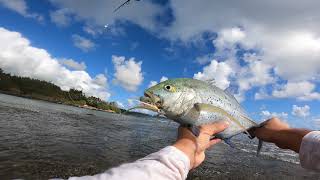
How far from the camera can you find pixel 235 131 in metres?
2.90

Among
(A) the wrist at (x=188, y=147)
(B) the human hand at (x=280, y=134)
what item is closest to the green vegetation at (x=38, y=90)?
(B) the human hand at (x=280, y=134)

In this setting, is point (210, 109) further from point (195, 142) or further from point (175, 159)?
point (175, 159)

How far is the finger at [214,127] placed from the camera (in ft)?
8.00

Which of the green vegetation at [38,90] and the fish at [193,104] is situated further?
the green vegetation at [38,90]

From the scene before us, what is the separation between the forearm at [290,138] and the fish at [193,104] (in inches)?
19.5

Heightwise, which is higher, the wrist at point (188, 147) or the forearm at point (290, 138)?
the forearm at point (290, 138)

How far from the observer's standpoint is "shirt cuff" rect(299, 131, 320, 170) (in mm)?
2660

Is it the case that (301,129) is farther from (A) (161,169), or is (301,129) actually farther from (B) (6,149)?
(B) (6,149)

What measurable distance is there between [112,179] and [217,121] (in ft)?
3.23

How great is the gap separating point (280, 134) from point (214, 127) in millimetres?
1162

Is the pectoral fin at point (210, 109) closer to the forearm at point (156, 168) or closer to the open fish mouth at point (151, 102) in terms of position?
the open fish mouth at point (151, 102)

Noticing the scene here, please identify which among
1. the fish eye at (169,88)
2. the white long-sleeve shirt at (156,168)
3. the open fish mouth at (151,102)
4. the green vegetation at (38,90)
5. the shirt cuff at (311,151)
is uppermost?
the green vegetation at (38,90)

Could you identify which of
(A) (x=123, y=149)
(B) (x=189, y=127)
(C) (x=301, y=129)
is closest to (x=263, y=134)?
(C) (x=301, y=129)

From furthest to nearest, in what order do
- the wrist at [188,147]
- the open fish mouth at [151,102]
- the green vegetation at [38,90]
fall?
1. the green vegetation at [38,90]
2. the open fish mouth at [151,102]
3. the wrist at [188,147]
